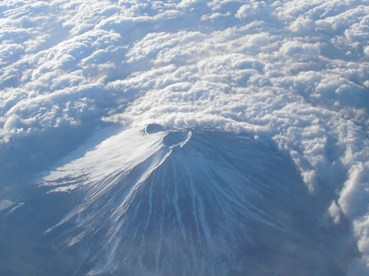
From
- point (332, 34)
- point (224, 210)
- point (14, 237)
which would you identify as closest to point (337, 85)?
point (332, 34)

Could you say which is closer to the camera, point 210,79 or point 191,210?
point 191,210

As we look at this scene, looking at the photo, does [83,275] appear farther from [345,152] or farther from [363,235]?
[345,152]

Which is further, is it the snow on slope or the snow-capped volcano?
the snow on slope

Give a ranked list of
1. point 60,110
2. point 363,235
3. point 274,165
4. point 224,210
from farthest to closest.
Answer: point 60,110 → point 274,165 → point 224,210 → point 363,235

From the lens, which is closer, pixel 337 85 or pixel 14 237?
pixel 14 237
